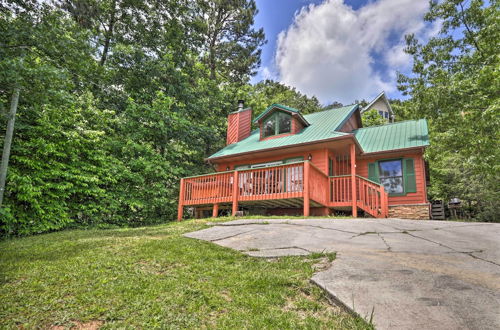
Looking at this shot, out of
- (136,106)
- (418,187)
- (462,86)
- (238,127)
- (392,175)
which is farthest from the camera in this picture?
(238,127)

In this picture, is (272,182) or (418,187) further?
(418,187)

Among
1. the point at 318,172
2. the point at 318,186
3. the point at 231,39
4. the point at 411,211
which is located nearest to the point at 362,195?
the point at 318,186

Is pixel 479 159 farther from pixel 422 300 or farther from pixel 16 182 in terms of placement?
pixel 16 182

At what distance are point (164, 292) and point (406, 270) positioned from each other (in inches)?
87.1

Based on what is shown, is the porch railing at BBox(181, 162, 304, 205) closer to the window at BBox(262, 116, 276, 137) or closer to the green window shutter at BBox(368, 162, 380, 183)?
the window at BBox(262, 116, 276, 137)

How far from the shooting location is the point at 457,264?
2.87 metres

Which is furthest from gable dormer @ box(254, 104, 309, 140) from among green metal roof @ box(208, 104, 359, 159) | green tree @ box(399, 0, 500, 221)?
green tree @ box(399, 0, 500, 221)

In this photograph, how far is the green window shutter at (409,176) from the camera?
33.8 ft

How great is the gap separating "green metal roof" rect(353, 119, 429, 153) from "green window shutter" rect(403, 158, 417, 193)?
0.67 metres

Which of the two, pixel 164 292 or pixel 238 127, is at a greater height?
pixel 238 127

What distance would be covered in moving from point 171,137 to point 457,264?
12492mm

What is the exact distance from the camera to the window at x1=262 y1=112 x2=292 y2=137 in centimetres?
1218

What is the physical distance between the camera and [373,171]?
11.1 m

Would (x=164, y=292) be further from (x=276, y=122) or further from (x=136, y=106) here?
(x=136, y=106)
